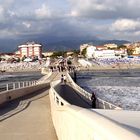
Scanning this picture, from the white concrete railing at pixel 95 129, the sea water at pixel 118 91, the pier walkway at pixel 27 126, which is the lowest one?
the sea water at pixel 118 91

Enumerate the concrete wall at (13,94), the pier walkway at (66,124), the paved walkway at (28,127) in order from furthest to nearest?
the concrete wall at (13,94) → the paved walkway at (28,127) → the pier walkway at (66,124)

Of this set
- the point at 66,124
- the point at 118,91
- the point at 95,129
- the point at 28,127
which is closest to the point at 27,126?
the point at 28,127

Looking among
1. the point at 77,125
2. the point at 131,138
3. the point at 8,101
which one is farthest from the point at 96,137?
the point at 8,101

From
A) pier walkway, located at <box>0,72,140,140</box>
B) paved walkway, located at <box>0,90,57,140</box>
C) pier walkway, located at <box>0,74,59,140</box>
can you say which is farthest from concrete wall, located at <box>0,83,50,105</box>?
paved walkway, located at <box>0,90,57,140</box>

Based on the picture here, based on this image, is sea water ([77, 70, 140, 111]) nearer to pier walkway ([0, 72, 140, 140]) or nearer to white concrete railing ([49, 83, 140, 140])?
pier walkway ([0, 72, 140, 140])

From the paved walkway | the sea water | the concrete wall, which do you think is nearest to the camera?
the paved walkway

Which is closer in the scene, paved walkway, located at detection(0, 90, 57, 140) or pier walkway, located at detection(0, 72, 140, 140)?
pier walkway, located at detection(0, 72, 140, 140)

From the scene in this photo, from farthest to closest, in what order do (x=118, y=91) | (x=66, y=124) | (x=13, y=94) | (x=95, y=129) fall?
(x=118, y=91) → (x=13, y=94) → (x=66, y=124) → (x=95, y=129)

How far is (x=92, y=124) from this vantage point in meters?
4.83

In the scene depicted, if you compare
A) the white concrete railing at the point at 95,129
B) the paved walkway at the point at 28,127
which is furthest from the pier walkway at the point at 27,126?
the white concrete railing at the point at 95,129

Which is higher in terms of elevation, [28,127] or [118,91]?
[28,127]

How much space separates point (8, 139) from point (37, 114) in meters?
6.57

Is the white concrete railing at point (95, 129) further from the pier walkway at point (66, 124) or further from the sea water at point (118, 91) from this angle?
the sea water at point (118, 91)

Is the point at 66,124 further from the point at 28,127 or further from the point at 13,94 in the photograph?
the point at 13,94
